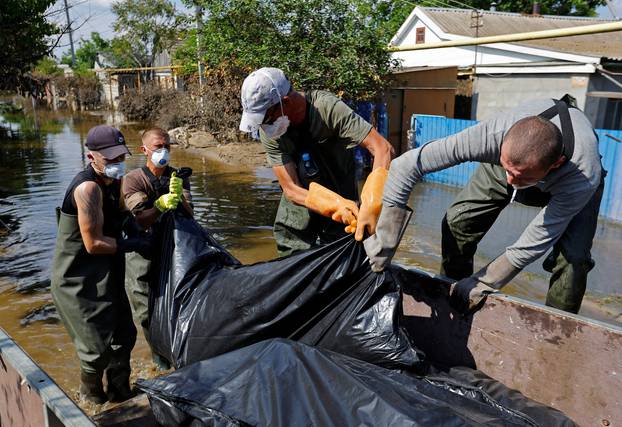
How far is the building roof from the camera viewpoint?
12935 mm

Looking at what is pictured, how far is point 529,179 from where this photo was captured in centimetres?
195

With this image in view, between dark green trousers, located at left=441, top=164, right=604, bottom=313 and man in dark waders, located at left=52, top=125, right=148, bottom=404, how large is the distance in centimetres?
166

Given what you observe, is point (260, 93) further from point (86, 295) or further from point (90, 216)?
point (86, 295)

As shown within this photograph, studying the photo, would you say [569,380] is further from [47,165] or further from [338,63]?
[47,165]

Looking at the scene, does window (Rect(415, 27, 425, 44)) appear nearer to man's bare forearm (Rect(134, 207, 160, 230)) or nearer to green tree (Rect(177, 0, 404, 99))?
green tree (Rect(177, 0, 404, 99))

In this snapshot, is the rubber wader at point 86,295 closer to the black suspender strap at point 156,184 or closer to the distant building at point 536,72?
the black suspender strap at point 156,184

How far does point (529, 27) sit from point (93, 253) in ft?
67.0

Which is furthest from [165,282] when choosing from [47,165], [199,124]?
[199,124]

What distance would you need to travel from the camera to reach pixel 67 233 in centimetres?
249

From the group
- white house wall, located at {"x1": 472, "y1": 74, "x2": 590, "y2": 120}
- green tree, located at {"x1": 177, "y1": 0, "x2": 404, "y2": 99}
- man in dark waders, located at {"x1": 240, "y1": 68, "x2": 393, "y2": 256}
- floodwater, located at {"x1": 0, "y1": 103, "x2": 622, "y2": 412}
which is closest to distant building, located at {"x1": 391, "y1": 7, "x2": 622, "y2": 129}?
white house wall, located at {"x1": 472, "y1": 74, "x2": 590, "y2": 120}

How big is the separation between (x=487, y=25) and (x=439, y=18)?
1853 mm

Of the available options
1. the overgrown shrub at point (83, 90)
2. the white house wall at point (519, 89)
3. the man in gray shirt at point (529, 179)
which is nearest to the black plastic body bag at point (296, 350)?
the man in gray shirt at point (529, 179)

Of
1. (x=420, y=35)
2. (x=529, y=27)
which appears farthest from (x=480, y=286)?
(x=529, y=27)

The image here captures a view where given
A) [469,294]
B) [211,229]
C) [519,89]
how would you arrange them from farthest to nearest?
[519,89] → [211,229] → [469,294]
